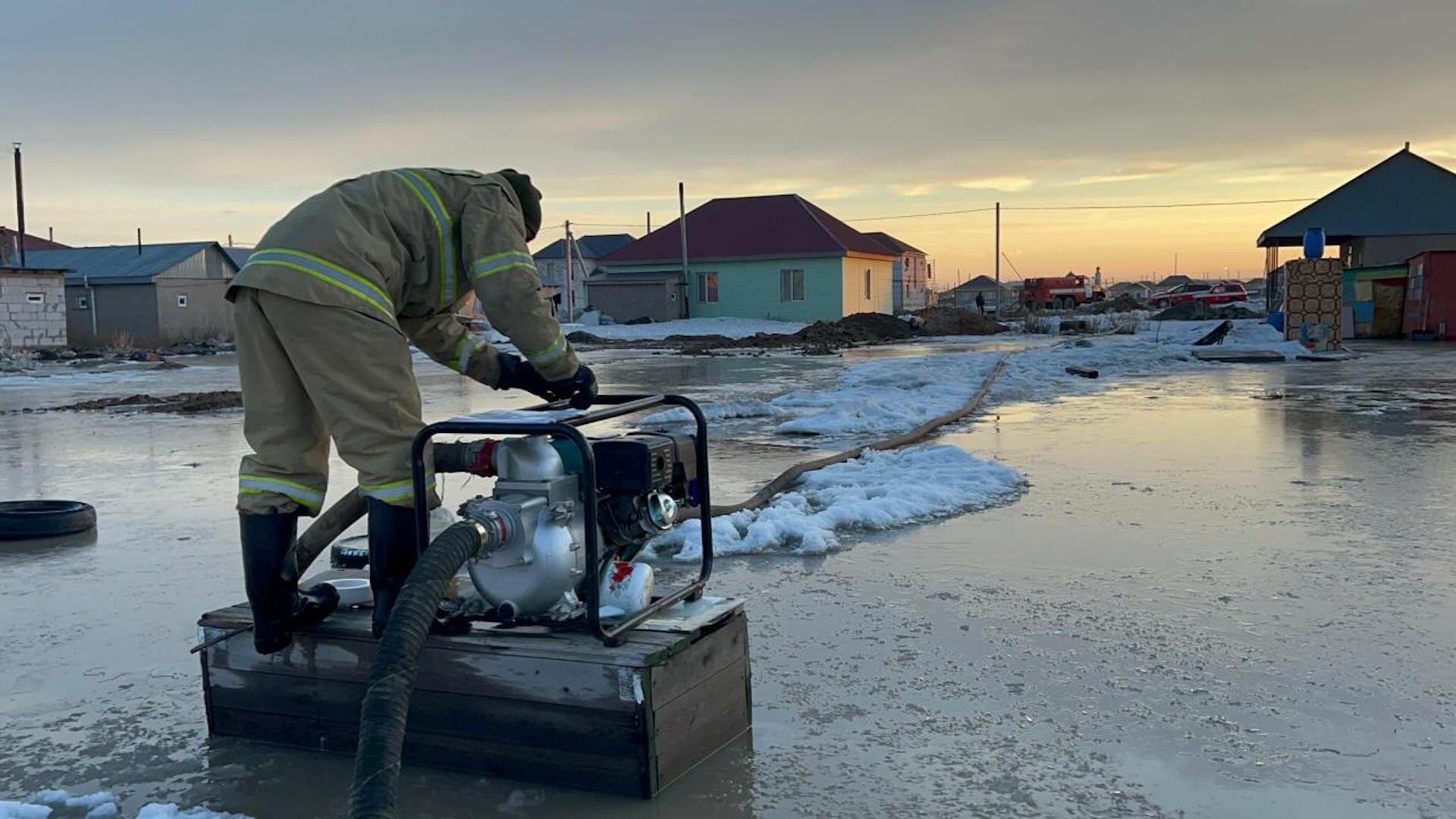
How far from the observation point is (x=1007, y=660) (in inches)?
151

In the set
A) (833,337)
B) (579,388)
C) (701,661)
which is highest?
(579,388)

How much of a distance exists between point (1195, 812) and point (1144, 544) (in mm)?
2870

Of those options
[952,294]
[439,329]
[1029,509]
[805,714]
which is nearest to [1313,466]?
[1029,509]

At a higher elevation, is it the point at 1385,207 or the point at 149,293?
the point at 1385,207

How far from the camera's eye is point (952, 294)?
97.2 m

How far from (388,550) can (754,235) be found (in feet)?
139

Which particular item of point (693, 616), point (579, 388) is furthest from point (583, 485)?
point (693, 616)

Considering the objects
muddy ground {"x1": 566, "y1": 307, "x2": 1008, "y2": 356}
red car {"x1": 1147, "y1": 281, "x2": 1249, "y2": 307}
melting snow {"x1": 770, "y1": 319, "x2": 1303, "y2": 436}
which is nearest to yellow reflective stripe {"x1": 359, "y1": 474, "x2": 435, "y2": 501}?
melting snow {"x1": 770, "y1": 319, "x2": 1303, "y2": 436}

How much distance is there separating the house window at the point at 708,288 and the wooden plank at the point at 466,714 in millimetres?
41405

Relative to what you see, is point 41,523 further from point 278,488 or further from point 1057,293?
point 1057,293

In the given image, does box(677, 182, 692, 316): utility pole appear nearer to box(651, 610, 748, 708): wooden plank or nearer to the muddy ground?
the muddy ground

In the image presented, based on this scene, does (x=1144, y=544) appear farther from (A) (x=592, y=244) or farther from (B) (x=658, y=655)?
(A) (x=592, y=244)

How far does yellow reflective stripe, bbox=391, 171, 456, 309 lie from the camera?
3145 mm

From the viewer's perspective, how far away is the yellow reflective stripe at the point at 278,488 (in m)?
3.13
